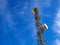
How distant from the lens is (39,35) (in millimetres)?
41625

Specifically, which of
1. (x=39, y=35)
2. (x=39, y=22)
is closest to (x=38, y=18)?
(x=39, y=22)

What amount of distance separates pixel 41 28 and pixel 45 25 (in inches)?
59.4

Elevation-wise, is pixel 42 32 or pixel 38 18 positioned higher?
pixel 38 18

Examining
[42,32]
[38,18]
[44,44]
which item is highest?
[38,18]

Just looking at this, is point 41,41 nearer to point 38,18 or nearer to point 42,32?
point 42,32

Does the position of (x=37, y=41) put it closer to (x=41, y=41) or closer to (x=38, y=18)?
(x=41, y=41)

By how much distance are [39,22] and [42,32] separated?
98.6 inches

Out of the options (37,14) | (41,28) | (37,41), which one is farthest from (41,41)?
(37,14)

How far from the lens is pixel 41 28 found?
4288cm

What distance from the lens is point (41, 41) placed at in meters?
40.8

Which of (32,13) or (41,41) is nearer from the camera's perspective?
(41,41)

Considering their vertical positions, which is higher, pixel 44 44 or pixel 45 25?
pixel 45 25

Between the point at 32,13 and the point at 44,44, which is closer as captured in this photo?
the point at 44,44

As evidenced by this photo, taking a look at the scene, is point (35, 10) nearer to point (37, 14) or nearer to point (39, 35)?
point (37, 14)
